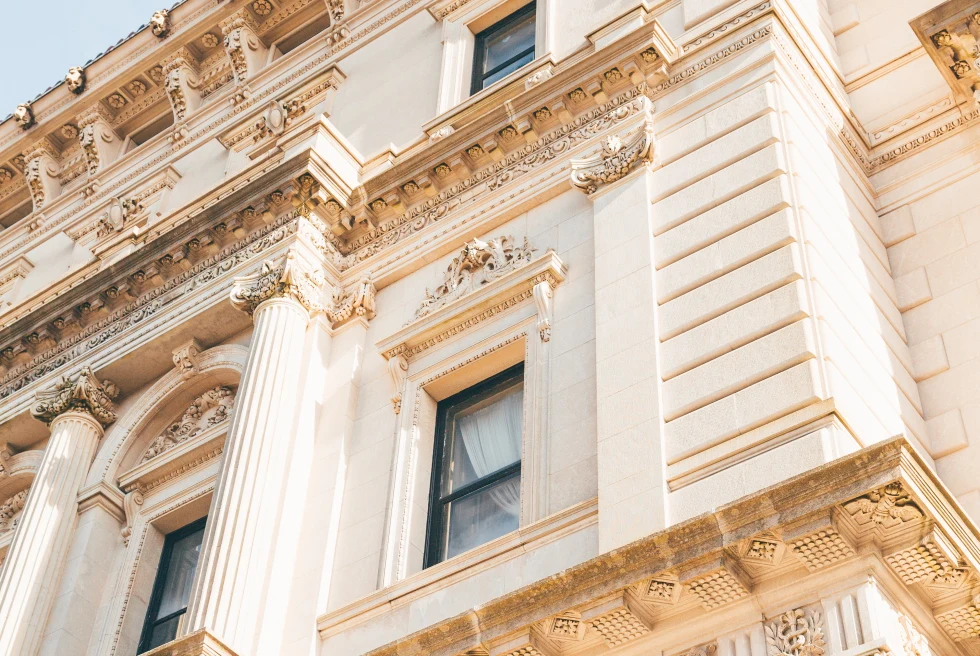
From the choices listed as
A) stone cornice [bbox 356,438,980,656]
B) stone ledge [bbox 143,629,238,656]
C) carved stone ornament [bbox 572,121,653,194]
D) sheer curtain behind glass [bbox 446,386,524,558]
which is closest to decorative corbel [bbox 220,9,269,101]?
carved stone ornament [bbox 572,121,653,194]

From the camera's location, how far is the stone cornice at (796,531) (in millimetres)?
11484

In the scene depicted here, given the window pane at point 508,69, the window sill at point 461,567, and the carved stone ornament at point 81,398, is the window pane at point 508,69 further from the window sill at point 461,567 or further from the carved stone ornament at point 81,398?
the window sill at point 461,567

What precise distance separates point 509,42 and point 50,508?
10226 millimetres

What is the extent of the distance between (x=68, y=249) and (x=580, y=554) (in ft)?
59.1

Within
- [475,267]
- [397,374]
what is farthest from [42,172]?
[397,374]

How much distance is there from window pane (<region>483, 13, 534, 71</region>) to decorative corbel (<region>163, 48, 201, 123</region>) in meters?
8.05

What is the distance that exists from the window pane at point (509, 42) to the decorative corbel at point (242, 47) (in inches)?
257

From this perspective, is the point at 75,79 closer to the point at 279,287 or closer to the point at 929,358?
the point at 279,287

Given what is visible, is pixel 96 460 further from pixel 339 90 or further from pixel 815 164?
pixel 815 164

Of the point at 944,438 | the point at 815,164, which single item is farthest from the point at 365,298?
the point at 944,438

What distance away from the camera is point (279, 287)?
19578mm

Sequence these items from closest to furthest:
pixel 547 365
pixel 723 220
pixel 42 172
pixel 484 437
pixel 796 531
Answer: pixel 796 531 → pixel 723 220 → pixel 547 365 → pixel 484 437 → pixel 42 172

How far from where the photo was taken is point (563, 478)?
1538cm

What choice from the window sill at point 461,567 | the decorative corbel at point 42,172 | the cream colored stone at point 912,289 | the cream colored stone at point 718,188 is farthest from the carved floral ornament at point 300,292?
the decorative corbel at point 42,172
